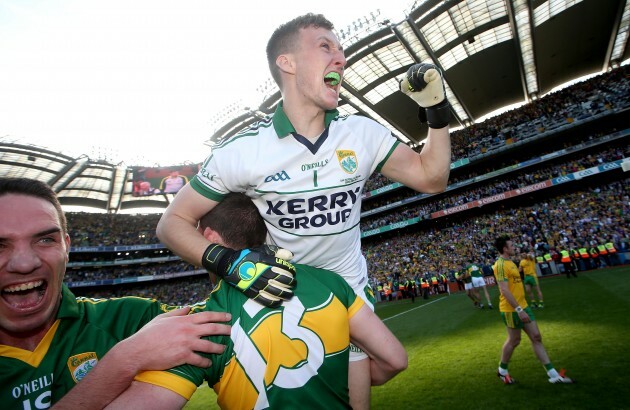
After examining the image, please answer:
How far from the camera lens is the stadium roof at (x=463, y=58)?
2259 centimetres

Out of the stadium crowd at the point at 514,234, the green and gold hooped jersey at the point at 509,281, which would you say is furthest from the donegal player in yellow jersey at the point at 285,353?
the stadium crowd at the point at 514,234

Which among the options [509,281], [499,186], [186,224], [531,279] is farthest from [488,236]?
[186,224]

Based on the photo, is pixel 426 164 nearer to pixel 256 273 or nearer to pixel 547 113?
pixel 256 273

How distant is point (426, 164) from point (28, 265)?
2461 millimetres

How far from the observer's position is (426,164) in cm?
243

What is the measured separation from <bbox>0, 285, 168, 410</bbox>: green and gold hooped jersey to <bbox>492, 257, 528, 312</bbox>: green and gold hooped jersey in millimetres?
6174

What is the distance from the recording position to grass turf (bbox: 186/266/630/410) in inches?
185

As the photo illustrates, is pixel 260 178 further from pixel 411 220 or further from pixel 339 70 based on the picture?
pixel 411 220

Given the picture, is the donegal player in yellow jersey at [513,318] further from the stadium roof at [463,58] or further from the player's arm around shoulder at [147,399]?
the stadium roof at [463,58]

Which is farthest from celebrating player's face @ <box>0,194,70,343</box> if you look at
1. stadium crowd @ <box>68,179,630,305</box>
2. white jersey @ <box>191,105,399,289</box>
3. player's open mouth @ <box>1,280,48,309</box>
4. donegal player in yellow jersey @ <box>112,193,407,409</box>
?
stadium crowd @ <box>68,179,630,305</box>

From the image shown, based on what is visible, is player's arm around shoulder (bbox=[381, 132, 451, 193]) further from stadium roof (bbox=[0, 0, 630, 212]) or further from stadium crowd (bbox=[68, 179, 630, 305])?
stadium roof (bbox=[0, 0, 630, 212])

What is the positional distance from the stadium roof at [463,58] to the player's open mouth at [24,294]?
24.7 meters

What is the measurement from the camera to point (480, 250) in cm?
2673

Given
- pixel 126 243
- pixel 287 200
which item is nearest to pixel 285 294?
pixel 287 200
